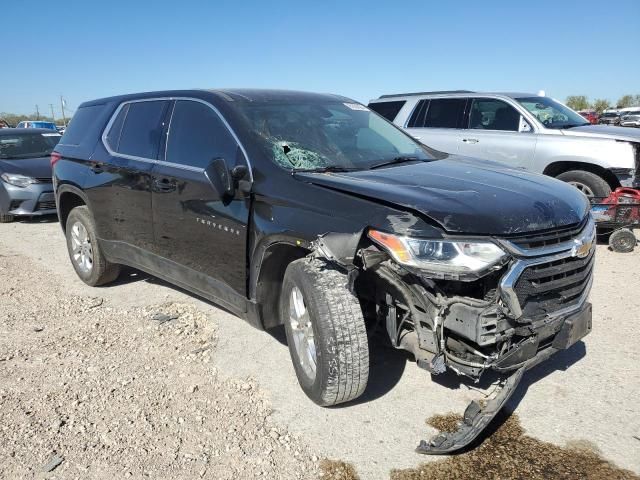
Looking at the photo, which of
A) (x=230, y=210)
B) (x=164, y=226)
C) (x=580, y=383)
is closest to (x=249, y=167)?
(x=230, y=210)

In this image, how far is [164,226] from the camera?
169 inches

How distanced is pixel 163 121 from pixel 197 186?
0.88m

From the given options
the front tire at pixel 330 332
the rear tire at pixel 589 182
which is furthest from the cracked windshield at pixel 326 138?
the rear tire at pixel 589 182

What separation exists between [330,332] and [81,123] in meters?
4.07

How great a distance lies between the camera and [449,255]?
2.61 metres

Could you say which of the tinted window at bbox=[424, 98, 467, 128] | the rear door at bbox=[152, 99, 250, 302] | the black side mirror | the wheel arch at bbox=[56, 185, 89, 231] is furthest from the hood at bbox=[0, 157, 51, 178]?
the black side mirror

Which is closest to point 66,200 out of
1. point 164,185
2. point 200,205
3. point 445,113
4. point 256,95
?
point 164,185

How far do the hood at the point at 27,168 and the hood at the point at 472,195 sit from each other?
8073 millimetres

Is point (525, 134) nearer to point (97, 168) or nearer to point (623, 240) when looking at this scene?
point (623, 240)

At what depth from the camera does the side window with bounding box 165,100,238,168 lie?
12.4 ft

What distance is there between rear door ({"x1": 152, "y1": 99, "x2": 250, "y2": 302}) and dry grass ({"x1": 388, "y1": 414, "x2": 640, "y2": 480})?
1659mm

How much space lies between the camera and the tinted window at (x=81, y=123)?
5.44 metres

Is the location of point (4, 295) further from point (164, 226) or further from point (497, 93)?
point (497, 93)

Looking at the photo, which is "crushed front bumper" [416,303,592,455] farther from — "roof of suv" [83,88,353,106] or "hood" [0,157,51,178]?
"hood" [0,157,51,178]
